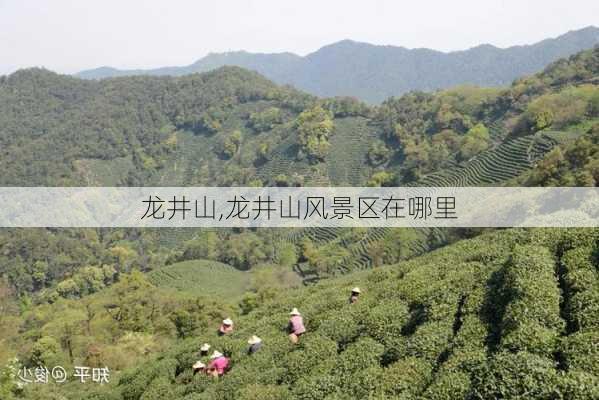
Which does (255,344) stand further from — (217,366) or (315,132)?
(315,132)

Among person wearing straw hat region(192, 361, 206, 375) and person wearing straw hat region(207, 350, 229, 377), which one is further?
person wearing straw hat region(192, 361, 206, 375)

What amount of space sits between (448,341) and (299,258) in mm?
49005

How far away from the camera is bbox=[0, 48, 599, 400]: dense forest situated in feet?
31.6

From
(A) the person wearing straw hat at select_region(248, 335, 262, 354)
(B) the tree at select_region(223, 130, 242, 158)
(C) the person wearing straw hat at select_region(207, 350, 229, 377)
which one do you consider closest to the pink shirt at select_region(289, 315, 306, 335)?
(A) the person wearing straw hat at select_region(248, 335, 262, 354)

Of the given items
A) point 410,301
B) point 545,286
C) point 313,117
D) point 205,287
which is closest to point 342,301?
point 410,301

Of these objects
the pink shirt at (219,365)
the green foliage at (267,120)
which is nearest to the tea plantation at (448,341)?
the pink shirt at (219,365)

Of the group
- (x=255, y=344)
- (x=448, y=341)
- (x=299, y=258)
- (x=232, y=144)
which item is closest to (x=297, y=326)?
(x=255, y=344)

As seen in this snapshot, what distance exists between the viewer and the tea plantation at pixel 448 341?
25.1 ft

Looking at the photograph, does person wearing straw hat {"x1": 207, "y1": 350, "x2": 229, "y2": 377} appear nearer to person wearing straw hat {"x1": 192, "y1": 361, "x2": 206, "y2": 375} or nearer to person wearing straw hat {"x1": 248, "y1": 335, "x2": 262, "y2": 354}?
person wearing straw hat {"x1": 192, "y1": 361, "x2": 206, "y2": 375}

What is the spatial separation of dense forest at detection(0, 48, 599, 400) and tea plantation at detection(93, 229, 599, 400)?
0.05m

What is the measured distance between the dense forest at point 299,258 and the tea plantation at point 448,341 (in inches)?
1.8

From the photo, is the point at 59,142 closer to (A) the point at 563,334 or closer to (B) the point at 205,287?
(B) the point at 205,287

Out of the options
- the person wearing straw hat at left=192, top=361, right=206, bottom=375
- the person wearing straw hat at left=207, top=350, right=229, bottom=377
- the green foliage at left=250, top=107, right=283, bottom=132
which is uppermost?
the green foliage at left=250, top=107, right=283, bottom=132

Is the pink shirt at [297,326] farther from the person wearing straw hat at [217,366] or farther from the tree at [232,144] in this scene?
the tree at [232,144]
